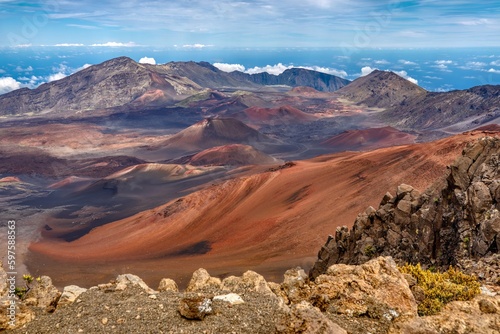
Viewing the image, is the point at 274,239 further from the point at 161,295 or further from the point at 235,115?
the point at 235,115

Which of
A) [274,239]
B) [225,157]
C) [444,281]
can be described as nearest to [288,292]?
[444,281]

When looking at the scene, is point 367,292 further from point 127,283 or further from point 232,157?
point 232,157

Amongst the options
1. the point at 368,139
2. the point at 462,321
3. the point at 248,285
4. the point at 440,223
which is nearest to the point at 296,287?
the point at 248,285

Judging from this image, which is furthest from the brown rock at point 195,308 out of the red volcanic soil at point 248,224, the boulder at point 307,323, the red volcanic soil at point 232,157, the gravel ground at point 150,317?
the red volcanic soil at point 232,157

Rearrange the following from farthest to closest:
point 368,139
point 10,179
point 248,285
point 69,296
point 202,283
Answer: point 368,139 → point 10,179 → point 202,283 → point 248,285 → point 69,296

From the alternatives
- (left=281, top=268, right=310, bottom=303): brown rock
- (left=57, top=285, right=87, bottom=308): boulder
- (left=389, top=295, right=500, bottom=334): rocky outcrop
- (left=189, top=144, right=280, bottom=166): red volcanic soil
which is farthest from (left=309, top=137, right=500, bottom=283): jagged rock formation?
(left=189, top=144, right=280, bottom=166): red volcanic soil

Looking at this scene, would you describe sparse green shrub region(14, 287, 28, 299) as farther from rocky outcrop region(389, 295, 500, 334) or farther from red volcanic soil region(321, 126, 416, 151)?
red volcanic soil region(321, 126, 416, 151)
